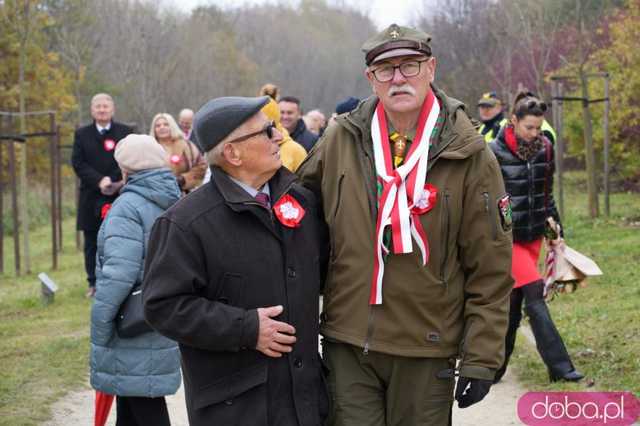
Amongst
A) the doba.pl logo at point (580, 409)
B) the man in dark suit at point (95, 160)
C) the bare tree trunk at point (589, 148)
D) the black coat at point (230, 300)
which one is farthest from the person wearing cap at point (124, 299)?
the bare tree trunk at point (589, 148)

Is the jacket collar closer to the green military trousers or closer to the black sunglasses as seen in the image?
the green military trousers

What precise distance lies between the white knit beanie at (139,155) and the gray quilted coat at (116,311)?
0.38ft

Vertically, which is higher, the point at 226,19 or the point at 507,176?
the point at 226,19

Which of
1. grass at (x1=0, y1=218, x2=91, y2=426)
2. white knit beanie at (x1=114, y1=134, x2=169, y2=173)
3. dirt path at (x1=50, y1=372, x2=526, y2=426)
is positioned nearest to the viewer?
white knit beanie at (x1=114, y1=134, x2=169, y2=173)

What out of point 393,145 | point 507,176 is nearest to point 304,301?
point 393,145

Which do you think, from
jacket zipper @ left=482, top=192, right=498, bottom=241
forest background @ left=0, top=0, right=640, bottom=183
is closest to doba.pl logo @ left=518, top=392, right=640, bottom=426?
jacket zipper @ left=482, top=192, right=498, bottom=241

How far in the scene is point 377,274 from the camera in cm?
390

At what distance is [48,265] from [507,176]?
11935mm

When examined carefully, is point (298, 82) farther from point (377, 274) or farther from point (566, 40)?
point (377, 274)

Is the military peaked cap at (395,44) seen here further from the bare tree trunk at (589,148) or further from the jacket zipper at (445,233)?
the bare tree trunk at (589,148)

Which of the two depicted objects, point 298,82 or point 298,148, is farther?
point 298,82

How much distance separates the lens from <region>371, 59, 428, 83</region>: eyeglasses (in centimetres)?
398

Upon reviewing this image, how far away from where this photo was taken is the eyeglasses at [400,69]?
3.98m

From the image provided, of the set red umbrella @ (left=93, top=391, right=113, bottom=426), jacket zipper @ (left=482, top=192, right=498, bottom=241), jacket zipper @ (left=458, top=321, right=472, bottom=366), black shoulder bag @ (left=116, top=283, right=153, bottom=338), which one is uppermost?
jacket zipper @ (left=482, top=192, right=498, bottom=241)
